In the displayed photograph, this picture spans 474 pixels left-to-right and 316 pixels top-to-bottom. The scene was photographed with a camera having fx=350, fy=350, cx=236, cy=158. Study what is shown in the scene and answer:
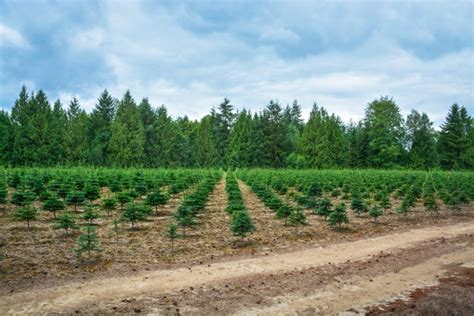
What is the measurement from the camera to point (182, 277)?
9.30 metres

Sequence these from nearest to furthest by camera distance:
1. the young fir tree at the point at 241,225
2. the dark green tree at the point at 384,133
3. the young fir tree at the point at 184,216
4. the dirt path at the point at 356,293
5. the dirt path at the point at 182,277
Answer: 1. the dirt path at the point at 356,293
2. the dirt path at the point at 182,277
3. the young fir tree at the point at 241,225
4. the young fir tree at the point at 184,216
5. the dark green tree at the point at 384,133

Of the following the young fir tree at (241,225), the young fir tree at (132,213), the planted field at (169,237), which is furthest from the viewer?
the young fir tree at (132,213)

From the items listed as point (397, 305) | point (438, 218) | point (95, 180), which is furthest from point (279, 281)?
point (95, 180)

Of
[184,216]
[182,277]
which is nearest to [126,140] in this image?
[184,216]

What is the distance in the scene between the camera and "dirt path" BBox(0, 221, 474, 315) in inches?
293

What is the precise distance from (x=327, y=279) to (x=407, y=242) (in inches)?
245

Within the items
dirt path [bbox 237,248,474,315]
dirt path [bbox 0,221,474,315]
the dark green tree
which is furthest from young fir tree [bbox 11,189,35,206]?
the dark green tree

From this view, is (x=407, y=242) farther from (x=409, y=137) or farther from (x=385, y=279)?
(x=409, y=137)

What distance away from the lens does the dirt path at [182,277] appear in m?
7.44

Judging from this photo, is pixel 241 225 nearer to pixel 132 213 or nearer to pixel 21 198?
pixel 132 213

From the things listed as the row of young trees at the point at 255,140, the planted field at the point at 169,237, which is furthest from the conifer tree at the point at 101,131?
the planted field at the point at 169,237

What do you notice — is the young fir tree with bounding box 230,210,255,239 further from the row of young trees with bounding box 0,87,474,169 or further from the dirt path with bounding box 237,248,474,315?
the row of young trees with bounding box 0,87,474,169

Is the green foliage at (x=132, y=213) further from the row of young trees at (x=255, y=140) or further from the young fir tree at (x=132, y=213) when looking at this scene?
the row of young trees at (x=255, y=140)

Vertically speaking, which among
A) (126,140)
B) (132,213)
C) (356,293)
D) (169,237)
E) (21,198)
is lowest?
(356,293)
